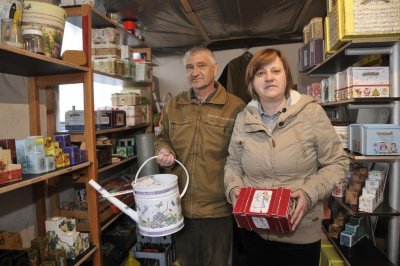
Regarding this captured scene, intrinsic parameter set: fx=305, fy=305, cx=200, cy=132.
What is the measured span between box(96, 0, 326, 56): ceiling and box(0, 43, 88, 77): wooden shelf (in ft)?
3.29

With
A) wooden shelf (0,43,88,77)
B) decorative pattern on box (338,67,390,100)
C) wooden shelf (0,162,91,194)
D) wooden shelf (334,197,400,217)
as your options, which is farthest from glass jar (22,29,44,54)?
wooden shelf (334,197,400,217)

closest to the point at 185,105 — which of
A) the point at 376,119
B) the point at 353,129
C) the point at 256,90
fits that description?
the point at 256,90

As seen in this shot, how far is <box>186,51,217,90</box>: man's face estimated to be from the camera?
1661 mm

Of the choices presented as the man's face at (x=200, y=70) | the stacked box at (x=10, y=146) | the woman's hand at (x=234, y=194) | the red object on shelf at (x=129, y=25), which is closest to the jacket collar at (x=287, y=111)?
the woman's hand at (x=234, y=194)

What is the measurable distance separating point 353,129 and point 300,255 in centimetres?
108

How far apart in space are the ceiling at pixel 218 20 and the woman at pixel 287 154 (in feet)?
5.16

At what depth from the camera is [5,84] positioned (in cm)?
170

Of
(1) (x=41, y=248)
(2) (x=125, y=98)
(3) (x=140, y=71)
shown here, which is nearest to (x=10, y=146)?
(1) (x=41, y=248)

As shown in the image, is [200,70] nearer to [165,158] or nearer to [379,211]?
[165,158]

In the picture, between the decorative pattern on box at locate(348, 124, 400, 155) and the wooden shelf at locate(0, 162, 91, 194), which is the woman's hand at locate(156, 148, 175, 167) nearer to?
the wooden shelf at locate(0, 162, 91, 194)

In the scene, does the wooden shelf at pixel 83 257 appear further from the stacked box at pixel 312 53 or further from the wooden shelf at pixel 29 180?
the stacked box at pixel 312 53

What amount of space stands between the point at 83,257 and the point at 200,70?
122 cm

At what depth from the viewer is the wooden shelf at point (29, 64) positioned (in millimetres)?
1242

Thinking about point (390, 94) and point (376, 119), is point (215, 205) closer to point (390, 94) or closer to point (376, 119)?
point (390, 94)
